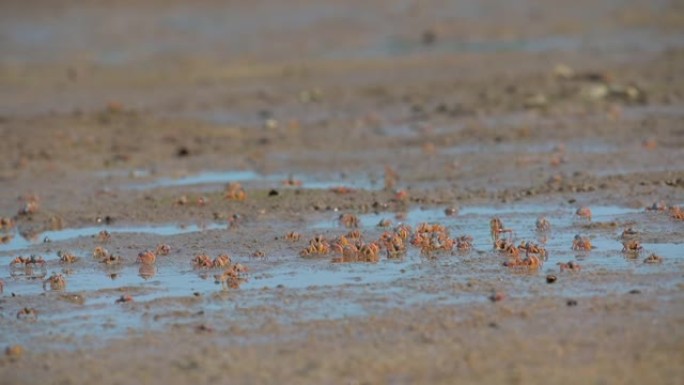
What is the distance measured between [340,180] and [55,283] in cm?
461

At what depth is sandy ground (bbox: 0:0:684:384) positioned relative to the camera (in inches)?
301

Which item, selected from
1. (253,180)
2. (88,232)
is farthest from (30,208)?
(253,180)

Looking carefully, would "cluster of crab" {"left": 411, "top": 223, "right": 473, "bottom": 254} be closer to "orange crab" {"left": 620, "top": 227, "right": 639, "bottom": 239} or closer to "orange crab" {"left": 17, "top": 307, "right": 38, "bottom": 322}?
"orange crab" {"left": 620, "top": 227, "right": 639, "bottom": 239}

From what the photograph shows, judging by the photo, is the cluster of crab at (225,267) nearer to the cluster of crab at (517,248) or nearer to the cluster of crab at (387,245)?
the cluster of crab at (387,245)

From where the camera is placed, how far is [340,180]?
13586 mm

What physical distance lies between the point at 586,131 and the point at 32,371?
920 cm

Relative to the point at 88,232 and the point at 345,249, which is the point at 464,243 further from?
the point at 88,232

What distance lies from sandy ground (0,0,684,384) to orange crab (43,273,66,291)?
0.50 ft

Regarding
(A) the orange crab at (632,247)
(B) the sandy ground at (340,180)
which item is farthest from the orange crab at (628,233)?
(A) the orange crab at (632,247)

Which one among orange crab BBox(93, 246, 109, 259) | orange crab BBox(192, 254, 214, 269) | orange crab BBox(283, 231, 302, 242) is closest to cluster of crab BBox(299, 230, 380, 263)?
orange crab BBox(283, 231, 302, 242)

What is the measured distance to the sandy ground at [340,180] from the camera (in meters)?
7.64

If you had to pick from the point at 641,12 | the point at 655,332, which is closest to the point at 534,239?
the point at 655,332

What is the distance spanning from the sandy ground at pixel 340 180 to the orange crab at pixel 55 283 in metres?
0.15

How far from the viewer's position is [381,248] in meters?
10.1
